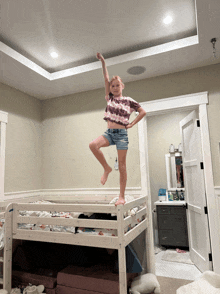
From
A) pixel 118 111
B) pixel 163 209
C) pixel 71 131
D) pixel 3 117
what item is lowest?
pixel 163 209

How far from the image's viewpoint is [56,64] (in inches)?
120

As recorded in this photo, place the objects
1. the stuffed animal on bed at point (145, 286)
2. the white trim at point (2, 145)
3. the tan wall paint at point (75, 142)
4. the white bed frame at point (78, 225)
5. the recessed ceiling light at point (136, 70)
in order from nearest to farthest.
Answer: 1. the white bed frame at point (78, 225)
2. the stuffed animal on bed at point (145, 286)
3. the recessed ceiling light at point (136, 70)
4. the white trim at point (2, 145)
5. the tan wall paint at point (75, 142)

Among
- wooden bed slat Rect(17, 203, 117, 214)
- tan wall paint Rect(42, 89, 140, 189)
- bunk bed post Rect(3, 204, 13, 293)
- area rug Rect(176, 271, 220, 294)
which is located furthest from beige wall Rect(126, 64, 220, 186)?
bunk bed post Rect(3, 204, 13, 293)

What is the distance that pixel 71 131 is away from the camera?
3.61 meters

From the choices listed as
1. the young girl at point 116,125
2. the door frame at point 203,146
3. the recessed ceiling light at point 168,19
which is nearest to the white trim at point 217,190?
the door frame at point 203,146

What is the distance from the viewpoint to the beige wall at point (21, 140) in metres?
3.18

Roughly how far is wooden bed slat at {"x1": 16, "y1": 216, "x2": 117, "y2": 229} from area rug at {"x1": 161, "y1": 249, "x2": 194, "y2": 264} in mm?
1899

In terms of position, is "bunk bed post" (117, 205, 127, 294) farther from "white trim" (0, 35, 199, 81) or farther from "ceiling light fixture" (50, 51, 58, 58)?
"ceiling light fixture" (50, 51, 58, 58)

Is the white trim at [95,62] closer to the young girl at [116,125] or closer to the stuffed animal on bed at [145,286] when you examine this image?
the young girl at [116,125]

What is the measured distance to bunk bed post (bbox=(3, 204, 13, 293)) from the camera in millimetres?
2156

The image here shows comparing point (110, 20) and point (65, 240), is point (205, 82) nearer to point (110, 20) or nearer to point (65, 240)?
point (110, 20)

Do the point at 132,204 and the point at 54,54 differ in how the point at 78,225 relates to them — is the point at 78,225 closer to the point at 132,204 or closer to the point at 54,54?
the point at 132,204

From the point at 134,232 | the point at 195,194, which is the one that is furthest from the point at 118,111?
the point at 195,194

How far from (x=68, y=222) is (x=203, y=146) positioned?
72.3 inches
